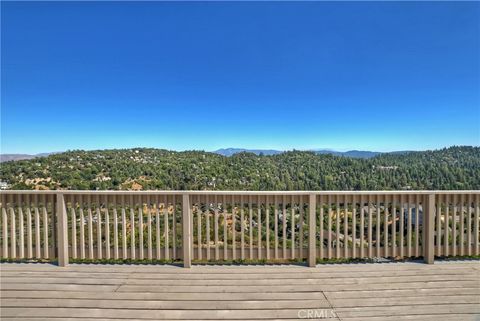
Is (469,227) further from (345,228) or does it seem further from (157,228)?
(157,228)

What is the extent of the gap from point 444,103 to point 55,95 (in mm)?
24184

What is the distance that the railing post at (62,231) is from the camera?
315 centimetres

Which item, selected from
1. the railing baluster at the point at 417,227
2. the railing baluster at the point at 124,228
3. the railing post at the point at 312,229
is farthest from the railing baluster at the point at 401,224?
the railing baluster at the point at 124,228

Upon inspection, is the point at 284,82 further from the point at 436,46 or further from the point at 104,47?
the point at 104,47

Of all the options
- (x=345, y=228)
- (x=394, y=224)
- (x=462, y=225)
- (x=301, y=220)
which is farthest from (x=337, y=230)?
(x=462, y=225)

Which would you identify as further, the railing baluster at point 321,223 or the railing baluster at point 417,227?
the railing baluster at point 417,227

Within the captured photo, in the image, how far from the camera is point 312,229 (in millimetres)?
3146

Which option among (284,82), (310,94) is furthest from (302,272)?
(310,94)

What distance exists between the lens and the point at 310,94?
51.4ft

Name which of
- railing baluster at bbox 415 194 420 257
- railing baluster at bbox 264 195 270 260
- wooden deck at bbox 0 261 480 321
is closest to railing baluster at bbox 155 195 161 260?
wooden deck at bbox 0 261 480 321

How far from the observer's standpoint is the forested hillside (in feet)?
52.1

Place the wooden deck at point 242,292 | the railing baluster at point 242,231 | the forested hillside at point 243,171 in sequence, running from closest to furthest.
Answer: the wooden deck at point 242,292, the railing baluster at point 242,231, the forested hillside at point 243,171

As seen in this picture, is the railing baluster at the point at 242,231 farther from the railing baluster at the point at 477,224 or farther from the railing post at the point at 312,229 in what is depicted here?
the railing baluster at the point at 477,224

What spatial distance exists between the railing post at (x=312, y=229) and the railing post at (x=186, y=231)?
4.85ft
